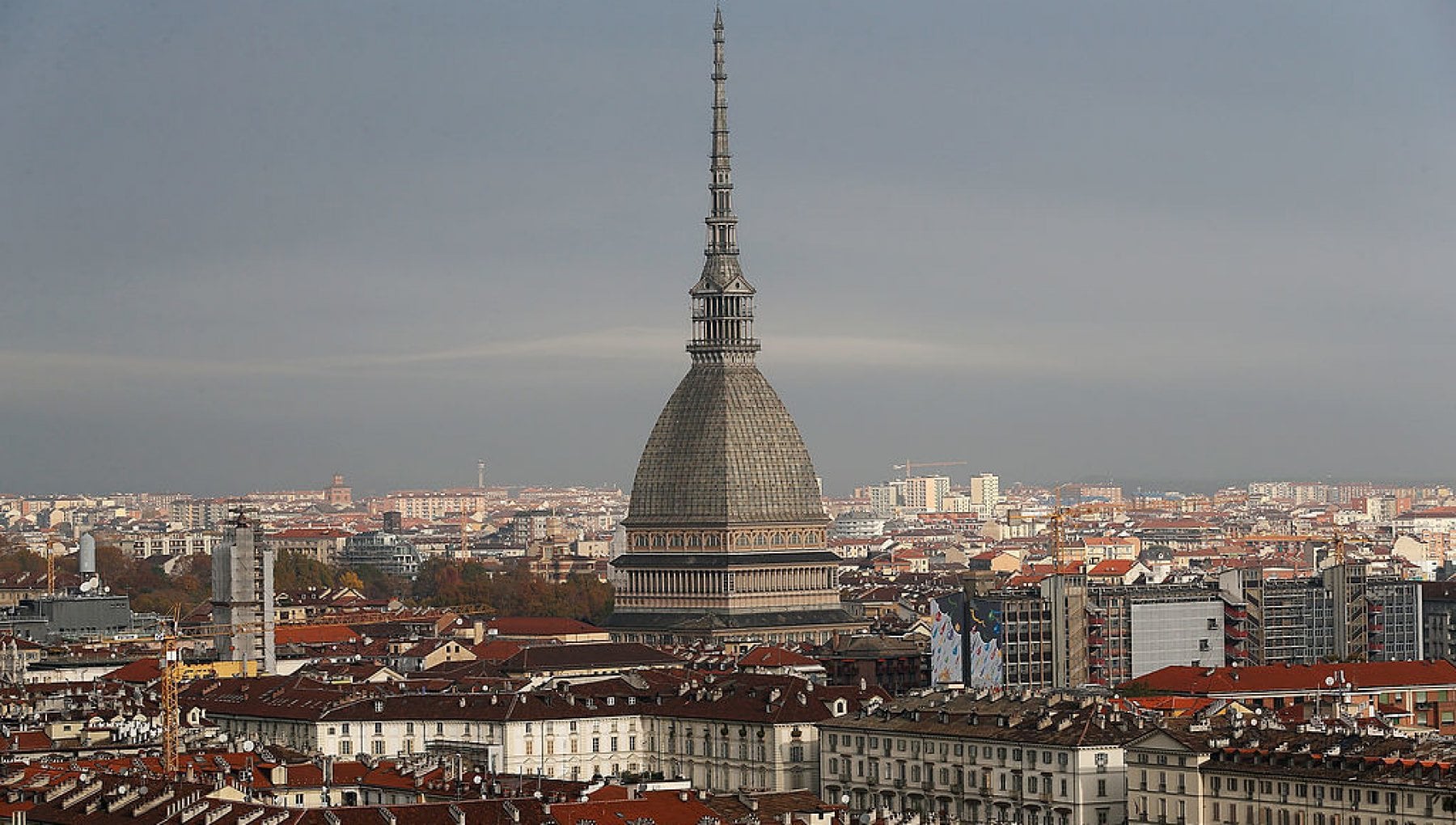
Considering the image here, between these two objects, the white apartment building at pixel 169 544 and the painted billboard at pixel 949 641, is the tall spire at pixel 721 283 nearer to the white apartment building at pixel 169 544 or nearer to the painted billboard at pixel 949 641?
the painted billboard at pixel 949 641

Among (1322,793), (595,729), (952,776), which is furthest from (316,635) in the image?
(1322,793)

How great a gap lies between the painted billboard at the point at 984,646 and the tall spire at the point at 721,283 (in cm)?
2877

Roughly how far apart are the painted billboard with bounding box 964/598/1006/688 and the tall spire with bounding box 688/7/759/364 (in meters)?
28.8

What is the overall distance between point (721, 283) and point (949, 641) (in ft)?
95.8

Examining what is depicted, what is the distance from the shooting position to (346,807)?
42594mm

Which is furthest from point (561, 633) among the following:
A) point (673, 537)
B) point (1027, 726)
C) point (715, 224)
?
point (1027, 726)

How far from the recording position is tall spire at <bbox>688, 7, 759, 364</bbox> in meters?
102

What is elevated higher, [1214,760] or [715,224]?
[715,224]

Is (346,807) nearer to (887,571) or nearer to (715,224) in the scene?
(715,224)

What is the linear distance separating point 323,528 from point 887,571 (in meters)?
41.8

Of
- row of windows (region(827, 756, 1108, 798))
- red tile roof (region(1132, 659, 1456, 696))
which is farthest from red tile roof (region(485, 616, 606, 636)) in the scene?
row of windows (region(827, 756, 1108, 798))

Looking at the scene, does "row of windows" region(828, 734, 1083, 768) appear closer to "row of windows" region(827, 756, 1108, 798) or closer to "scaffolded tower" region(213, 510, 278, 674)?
"row of windows" region(827, 756, 1108, 798)

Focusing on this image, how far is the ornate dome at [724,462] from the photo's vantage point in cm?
10112

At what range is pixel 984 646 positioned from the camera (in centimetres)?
7431
